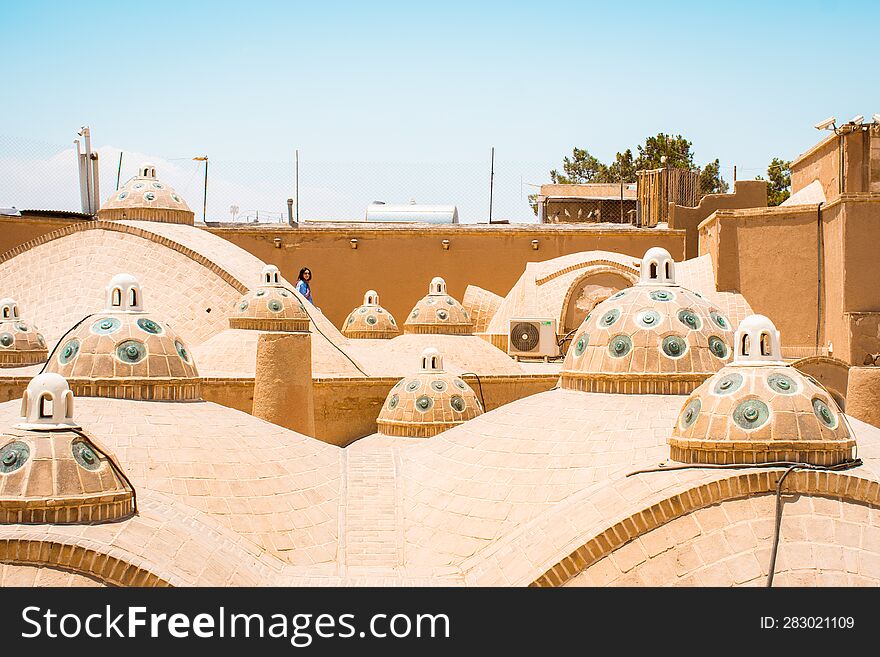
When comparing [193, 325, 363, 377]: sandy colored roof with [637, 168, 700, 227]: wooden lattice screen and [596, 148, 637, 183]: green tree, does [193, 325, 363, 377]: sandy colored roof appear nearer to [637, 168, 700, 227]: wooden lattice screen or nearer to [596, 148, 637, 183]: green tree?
[637, 168, 700, 227]: wooden lattice screen

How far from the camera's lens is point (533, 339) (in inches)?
824

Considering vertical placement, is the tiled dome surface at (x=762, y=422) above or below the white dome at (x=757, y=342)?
below

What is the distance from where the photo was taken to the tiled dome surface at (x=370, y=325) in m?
21.6

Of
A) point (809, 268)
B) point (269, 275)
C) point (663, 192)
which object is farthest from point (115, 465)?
point (663, 192)

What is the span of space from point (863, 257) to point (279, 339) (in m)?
8.00

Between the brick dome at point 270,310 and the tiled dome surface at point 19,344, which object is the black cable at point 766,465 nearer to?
the brick dome at point 270,310

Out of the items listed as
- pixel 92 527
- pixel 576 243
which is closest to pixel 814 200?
pixel 576 243

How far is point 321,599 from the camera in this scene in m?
7.12

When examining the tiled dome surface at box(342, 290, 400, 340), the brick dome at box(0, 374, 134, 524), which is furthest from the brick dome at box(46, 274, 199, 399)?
the tiled dome surface at box(342, 290, 400, 340)

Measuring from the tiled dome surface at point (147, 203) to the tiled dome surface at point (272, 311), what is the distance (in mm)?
5553

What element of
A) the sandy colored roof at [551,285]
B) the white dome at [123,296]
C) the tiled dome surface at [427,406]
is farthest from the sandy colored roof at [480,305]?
the white dome at [123,296]

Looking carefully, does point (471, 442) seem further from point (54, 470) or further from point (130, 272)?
point (130, 272)

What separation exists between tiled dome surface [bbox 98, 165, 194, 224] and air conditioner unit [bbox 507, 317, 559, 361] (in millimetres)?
6490

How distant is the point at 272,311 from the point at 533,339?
551 centimetres
